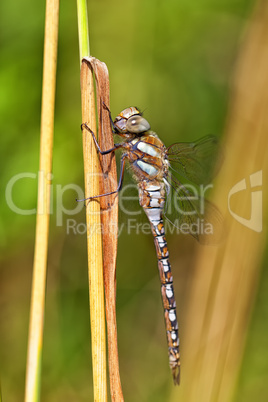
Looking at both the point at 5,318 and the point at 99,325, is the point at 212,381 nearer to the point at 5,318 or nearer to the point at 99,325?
the point at 99,325

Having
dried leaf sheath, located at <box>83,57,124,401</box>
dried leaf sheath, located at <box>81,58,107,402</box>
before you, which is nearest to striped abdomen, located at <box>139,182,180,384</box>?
dried leaf sheath, located at <box>83,57,124,401</box>

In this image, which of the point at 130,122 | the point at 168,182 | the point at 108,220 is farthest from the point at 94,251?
the point at 168,182

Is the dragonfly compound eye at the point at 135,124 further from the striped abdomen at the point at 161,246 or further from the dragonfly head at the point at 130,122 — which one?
the striped abdomen at the point at 161,246

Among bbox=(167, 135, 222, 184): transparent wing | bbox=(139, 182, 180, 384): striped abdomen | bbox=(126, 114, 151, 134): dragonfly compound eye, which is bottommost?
bbox=(139, 182, 180, 384): striped abdomen

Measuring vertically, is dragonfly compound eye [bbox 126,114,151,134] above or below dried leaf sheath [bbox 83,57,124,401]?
above

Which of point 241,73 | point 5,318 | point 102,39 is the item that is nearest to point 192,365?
point 5,318

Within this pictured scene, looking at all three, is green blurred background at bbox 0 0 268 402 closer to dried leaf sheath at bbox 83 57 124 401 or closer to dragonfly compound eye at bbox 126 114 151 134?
dragonfly compound eye at bbox 126 114 151 134
